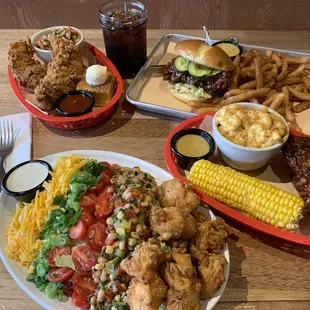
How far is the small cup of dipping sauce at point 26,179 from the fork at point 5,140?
18 cm

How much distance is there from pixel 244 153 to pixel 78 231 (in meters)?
1.06

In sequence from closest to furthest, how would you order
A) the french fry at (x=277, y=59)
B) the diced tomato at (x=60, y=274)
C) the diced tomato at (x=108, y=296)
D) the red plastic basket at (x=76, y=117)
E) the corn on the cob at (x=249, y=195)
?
the diced tomato at (x=108, y=296), the diced tomato at (x=60, y=274), the corn on the cob at (x=249, y=195), the red plastic basket at (x=76, y=117), the french fry at (x=277, y=59)

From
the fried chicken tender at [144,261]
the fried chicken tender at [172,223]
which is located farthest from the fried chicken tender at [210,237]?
the fried chicken tender at [144,261]

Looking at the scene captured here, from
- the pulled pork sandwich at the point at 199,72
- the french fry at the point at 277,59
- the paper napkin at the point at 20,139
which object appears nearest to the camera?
the paper napkin at the point at 20,139

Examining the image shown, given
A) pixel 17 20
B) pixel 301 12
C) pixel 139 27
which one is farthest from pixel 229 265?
pixel 17 20

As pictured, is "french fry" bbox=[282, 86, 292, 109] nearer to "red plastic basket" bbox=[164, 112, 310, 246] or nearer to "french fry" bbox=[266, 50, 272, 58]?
"french fry" bbox=[266, 50, 272, 58]

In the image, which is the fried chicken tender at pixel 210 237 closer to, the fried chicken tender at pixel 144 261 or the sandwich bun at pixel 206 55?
the fried chicken tender at pixel 144 261

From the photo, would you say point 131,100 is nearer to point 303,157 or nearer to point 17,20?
point 303,157

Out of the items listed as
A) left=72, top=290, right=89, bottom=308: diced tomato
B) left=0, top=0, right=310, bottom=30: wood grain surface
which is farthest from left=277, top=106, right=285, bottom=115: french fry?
left=0, top=0, right=310, bottom=30: wood grain surface

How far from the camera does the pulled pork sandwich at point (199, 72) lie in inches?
111

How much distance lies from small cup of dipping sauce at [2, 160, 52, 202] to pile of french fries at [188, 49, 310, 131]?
3.79ft

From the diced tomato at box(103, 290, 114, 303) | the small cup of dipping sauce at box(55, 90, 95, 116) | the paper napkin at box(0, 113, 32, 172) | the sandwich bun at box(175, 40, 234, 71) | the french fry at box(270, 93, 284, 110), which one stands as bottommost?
the paper napkin at box(0, 113, 32, 172)

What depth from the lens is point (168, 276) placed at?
5.34ft

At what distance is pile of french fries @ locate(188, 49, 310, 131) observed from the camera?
2.72 meters
